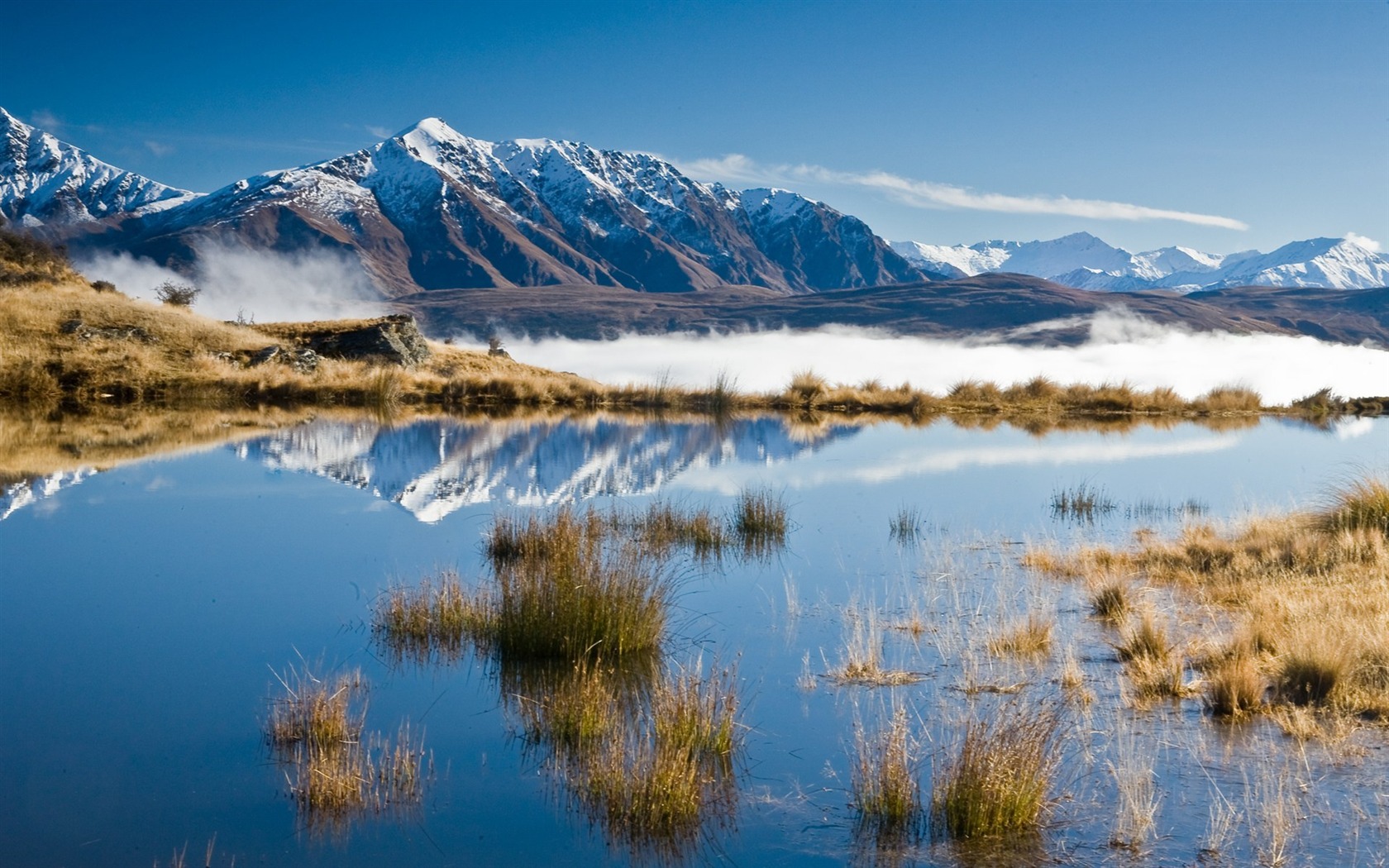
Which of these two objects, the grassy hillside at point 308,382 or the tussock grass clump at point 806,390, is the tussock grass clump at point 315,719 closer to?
the grassy hillside at point 308,382

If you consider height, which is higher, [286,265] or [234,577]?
[286,265]

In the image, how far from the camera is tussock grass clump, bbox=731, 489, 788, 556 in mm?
10109

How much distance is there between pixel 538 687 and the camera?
5.61 metres

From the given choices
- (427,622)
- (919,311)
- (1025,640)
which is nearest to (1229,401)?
(1025,640)

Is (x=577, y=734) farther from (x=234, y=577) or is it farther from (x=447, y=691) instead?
(x=234, y=577)

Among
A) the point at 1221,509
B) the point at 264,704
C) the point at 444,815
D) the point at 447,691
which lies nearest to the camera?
the point at 444,815

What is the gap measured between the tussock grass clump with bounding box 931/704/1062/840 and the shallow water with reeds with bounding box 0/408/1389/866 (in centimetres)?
9

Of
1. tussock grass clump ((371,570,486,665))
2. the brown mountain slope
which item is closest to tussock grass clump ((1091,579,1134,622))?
tussock grass clump ((371,570,486,665))

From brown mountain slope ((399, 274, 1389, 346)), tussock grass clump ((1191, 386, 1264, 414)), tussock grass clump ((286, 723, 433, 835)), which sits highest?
brown mountain slope ((399, 274, 1389, 346))

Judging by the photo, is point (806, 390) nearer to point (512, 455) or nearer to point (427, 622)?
point (512, 455)

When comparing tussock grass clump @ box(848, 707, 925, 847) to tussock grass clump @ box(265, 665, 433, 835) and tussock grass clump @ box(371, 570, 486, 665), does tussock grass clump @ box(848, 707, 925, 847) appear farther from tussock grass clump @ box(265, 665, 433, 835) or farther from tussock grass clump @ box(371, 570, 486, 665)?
tussock grass clump @ box(371, 570, 486, 665)

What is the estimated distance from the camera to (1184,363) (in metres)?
64.0

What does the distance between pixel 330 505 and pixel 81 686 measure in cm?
610

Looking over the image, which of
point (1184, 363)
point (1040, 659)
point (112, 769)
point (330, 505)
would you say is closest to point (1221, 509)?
point (1040, 659)
